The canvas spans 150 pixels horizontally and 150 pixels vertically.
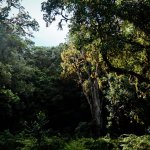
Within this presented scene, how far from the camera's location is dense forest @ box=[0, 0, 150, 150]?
12.7 meters

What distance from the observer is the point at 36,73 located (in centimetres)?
3981

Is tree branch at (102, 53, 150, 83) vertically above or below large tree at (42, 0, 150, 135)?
below

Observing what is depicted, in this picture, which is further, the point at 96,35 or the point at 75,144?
the point at 75,144

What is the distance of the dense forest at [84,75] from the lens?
12689 millimetres

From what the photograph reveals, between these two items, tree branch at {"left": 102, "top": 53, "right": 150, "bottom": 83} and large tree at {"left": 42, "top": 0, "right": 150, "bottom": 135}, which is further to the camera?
tree branch at {"left": 102, "top": 53, "right": 150, "bottom": 83}

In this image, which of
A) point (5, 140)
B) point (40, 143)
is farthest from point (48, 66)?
point (40, 143)

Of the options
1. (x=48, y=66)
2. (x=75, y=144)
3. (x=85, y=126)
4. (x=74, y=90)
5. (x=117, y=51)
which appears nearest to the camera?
(x=117, y=51)

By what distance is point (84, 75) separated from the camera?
33500 mm

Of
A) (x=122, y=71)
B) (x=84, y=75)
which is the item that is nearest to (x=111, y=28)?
(x=122, y=71)

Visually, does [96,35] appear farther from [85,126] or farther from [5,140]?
[85,126]

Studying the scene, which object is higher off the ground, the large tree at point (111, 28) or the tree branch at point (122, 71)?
the large tree at point (111, 28)

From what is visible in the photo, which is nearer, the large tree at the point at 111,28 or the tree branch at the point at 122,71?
the large tree at the point at 111,28

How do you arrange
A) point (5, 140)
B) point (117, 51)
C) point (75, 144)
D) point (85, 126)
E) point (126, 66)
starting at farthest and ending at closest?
point (85, 126) → point (5, 140) → point (75, 144) → point (126, 66) → point (117, 51)

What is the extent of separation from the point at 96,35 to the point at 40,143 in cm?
1003
